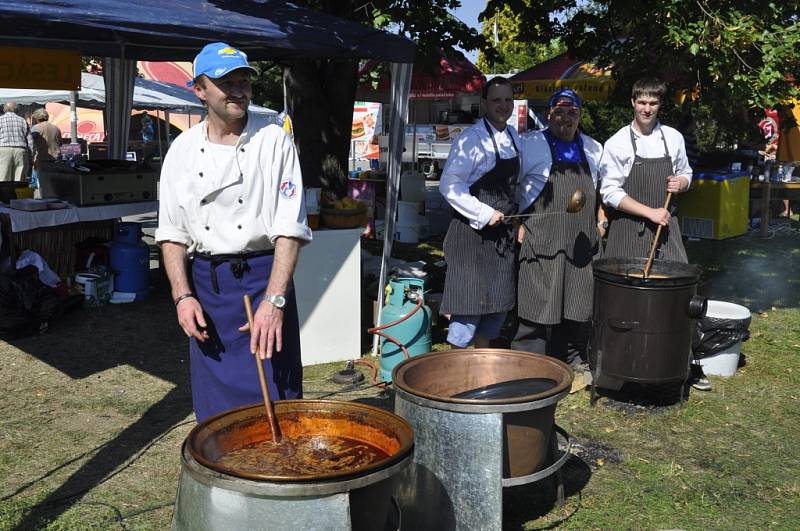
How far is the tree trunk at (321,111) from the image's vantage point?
847 centimetres

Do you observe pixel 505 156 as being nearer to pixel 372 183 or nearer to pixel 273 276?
pixel 273 276

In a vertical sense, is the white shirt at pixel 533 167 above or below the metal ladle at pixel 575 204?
above

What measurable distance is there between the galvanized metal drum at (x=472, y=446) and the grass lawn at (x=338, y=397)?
496 millimetres

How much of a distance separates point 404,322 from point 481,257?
1059mm

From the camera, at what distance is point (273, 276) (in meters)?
2.98

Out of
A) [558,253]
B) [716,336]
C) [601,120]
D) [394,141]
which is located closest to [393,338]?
[558,253]

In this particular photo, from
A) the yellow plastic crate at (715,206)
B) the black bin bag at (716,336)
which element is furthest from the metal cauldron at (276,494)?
the yellow plastic crate at (715,206)

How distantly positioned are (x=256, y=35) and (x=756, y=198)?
395 inches

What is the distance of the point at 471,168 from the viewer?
4.86 meters

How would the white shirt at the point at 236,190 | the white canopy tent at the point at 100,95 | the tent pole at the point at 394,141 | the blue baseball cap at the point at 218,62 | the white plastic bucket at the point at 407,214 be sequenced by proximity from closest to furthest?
1. the blue baseball cap at the point at 218,62
2. the white shirt at the point at 236,190
3. the tent pole at the point at 394,141
4. the white plastic bucket at the point at 407,214
5. the white canopy tent at the point at 100,95

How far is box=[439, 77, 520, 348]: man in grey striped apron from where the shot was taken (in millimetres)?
4824

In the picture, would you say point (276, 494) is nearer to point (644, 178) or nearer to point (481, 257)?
point (481, 257)

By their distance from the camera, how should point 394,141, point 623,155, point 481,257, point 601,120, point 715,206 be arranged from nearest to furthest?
point 481,257 < point 623,155 < point 394,141 < point 715,206 < point 601,120

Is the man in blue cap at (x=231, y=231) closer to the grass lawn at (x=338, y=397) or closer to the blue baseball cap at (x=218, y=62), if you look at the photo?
the blue baseball cap at (x=218, y=62)
